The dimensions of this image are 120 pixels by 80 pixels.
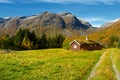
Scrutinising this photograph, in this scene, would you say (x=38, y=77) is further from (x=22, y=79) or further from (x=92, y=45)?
(x=92, y=45)

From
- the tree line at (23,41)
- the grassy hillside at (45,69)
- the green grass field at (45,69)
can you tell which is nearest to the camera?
the grassy hillside at (45,69)

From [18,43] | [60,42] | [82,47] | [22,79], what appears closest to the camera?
[22,79]

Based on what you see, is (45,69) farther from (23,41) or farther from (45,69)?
(23,41)

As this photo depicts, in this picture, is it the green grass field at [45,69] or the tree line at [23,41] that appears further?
the tree line at [23,41]

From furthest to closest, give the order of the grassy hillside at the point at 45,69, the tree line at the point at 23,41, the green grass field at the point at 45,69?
the tree line at the point at 23,41 < the green grass field at the point at 45,69 < the grassy hillside at the point at 45,69

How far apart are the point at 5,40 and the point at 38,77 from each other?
121 meters

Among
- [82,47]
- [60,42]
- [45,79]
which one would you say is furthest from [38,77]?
[60,42]

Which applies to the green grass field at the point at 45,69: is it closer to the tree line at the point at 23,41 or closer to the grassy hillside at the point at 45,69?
the grassy hillside at the point at 45,69

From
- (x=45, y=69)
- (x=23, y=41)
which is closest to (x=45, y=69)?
(x=45, y=69)

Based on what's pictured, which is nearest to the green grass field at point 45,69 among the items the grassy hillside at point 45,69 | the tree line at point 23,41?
the grassy hillside at point 45,69

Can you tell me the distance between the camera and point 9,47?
14762 cm

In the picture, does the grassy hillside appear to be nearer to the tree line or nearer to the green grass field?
the green grass field

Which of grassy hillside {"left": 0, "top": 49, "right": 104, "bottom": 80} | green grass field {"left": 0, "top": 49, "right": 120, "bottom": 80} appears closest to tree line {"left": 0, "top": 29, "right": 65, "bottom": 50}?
green grass field {"left": 0, "top": 49, "right": 120, "bottom": 80}

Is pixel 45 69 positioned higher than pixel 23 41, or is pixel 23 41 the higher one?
pixel 23 41
